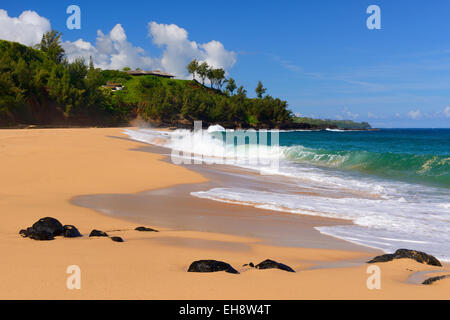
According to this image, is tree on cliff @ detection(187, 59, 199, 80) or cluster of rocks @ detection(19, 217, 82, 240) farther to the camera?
tree on cliff @ detection(187, 59, 199, 80)

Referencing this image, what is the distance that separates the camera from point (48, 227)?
461 cm

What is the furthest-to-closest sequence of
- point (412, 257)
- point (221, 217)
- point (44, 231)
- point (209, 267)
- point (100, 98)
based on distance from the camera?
1. point (100, 98)
2. point (221, 217)
3. point (44, 231)
4. point (412, 257)
5. point (209, 267)

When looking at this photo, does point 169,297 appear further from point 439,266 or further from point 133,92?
point 133,92

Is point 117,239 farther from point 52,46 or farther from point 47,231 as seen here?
point 52,46

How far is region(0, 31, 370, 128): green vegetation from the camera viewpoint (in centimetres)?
5691

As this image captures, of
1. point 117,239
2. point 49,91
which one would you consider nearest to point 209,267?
point 117,239

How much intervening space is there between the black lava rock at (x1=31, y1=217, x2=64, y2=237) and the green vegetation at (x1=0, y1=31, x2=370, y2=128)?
171 ft

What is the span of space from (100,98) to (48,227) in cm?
7767

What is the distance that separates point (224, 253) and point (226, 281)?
4.37 feet

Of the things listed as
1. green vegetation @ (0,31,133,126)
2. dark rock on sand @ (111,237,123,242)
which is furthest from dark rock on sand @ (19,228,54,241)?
green vegetation @ (0,31,133,126)

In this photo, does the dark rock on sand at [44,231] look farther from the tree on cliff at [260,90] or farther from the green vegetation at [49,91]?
the tree on cliff at [260,90]

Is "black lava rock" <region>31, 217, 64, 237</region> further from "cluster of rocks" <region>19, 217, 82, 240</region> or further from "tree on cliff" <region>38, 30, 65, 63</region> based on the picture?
"tree on cliff" <region>38, 30, 65, 63</region>

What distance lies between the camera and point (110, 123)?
262ft
